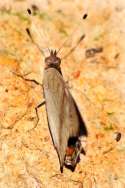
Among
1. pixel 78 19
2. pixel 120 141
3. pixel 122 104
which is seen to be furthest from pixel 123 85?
pixel 78 19

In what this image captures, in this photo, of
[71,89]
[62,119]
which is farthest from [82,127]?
[71,89]

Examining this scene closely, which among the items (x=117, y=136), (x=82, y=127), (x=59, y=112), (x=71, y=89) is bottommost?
(x=117, y=136)

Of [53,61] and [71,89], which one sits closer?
[53,61]

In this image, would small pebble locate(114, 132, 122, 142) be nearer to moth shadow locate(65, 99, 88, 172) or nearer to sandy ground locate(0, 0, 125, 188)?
sandy ground locate(0, 0, 125, 188)

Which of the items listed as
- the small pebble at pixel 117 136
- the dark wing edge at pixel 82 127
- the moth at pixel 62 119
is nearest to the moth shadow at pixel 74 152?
the moth at pixel 62 119

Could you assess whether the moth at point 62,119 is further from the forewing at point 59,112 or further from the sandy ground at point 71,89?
the sandy ground at point 71,89

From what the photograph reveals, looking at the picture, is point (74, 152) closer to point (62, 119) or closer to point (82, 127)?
point (62, 119)
